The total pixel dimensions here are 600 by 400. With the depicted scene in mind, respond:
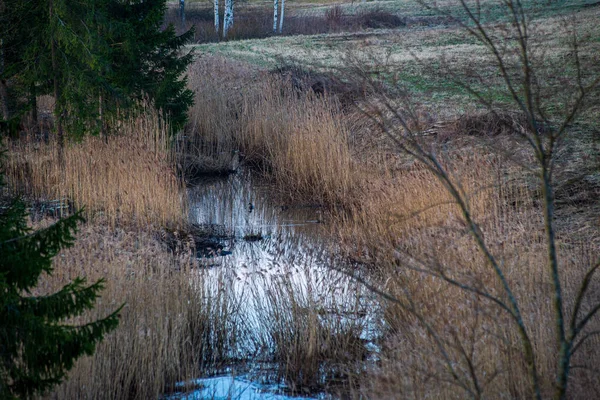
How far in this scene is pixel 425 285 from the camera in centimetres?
414

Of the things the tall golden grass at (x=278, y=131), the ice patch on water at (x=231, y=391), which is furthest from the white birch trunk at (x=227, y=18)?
the ice patch on water at (x=231, y=391)

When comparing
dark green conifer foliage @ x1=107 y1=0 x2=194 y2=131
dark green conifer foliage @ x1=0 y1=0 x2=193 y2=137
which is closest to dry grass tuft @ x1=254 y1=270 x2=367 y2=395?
dark green conifer foliage @ x1=0 y1=0 x2=193 y2=137

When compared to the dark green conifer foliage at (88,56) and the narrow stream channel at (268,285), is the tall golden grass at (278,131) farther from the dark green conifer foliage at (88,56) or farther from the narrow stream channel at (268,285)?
the dark green conifer foliage at (88,56)

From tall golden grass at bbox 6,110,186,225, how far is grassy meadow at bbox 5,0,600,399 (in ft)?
0.08


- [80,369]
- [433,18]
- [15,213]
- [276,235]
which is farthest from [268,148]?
[433,18]

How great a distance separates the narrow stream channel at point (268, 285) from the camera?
401 cm

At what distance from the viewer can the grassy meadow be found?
→ 2957mm

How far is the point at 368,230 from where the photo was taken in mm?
6191

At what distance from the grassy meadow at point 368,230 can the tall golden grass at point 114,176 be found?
26 millimetres

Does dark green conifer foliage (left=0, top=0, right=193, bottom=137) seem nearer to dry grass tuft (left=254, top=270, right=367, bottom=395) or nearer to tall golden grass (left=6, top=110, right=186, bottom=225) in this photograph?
tall golden grass (left=6, top=110, right=186, bottom=225)

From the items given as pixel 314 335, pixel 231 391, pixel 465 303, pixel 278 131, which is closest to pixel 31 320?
pixel 231 391

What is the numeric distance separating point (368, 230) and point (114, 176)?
3016mm

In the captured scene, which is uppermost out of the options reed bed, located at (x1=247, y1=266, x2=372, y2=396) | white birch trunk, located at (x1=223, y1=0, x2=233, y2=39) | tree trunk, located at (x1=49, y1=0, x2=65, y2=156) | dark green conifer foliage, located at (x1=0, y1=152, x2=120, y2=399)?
white birch trunk, located at (x1=223, y1=0, x2=233, y2=39)

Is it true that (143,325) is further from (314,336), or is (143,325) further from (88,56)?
(88,56)
